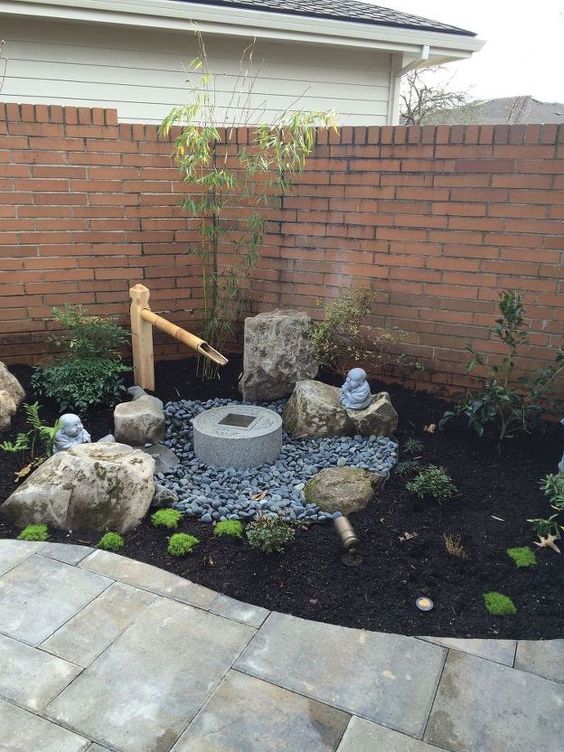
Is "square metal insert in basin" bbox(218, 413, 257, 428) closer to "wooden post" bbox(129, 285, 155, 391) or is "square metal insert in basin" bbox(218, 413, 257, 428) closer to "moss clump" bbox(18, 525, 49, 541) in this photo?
"wooden post" bbox(129, 285, 155, 391)

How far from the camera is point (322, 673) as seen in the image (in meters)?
2.63

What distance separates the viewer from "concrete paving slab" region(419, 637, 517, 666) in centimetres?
274

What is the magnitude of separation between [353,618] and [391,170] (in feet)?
12.3

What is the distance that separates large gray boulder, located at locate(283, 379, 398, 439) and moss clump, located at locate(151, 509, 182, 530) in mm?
1383

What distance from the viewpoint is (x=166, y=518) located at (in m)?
3.69

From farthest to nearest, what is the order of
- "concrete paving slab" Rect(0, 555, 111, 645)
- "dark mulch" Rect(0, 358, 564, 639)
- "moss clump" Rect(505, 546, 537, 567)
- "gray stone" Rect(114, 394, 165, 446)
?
"gray stone" Rect(114, 394, 165, 446), "moss clump" Rect(505, 546, 537, 567), "dark mulch" Rect(0, 358, 564, 639), "concrete paving slab" Rect(0, 555, 111, 645)

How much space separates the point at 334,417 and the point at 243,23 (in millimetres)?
4984

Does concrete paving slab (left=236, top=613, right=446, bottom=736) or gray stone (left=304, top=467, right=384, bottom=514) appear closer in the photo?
concrete paving slab (left=236, top=613, right=446, bottom=736)

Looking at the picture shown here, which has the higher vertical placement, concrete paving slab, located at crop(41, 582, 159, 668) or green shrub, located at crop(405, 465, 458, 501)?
green shrub, located at crop(405, 465, 458, 501)

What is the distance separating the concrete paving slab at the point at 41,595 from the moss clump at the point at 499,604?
2038 mm

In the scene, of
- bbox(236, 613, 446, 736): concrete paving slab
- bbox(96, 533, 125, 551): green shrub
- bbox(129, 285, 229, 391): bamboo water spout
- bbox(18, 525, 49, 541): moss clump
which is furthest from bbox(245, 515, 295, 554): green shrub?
bbox(129, 285, 229, 391): bamboo water spout

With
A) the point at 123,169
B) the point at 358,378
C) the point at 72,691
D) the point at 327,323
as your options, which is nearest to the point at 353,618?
the point at 72,691

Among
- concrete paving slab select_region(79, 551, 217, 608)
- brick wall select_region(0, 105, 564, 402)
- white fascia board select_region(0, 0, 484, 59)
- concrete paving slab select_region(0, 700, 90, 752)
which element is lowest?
concrete paving slab select_region(0, 700, 90, 752)

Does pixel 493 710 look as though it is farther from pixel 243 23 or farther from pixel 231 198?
pixel 243 23
